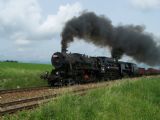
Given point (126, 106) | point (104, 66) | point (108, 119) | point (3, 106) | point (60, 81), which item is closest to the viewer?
point (108, 119)

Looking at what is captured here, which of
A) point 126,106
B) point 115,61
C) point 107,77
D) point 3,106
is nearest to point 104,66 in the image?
point 107,77

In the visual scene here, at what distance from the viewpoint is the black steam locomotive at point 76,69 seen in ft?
100

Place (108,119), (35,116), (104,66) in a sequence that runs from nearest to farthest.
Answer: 1. (35,116)
2. (108,119)
3. (104,66)

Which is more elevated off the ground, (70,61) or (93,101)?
(70,61)

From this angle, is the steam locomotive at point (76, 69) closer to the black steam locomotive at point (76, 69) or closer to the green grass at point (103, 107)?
the black steam locomotive at point (76, 69)

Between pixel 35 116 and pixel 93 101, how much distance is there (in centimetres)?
411

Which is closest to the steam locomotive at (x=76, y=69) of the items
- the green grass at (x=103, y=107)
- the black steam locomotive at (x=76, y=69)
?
the black steam locomotive at (x=76, y=69)

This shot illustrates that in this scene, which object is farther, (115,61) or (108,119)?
(115,61)

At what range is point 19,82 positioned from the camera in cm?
3278

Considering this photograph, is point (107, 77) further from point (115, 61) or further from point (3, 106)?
point (3, 106)

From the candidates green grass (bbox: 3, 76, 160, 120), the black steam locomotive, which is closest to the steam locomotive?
the black steam locomotive

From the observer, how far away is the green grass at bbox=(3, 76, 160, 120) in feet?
44.9

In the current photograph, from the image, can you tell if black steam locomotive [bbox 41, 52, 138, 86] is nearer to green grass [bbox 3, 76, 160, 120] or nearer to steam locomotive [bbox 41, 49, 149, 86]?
steam locomotive [bbox 41, 49, 149, 86]

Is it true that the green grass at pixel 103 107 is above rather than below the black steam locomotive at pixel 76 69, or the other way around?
below
